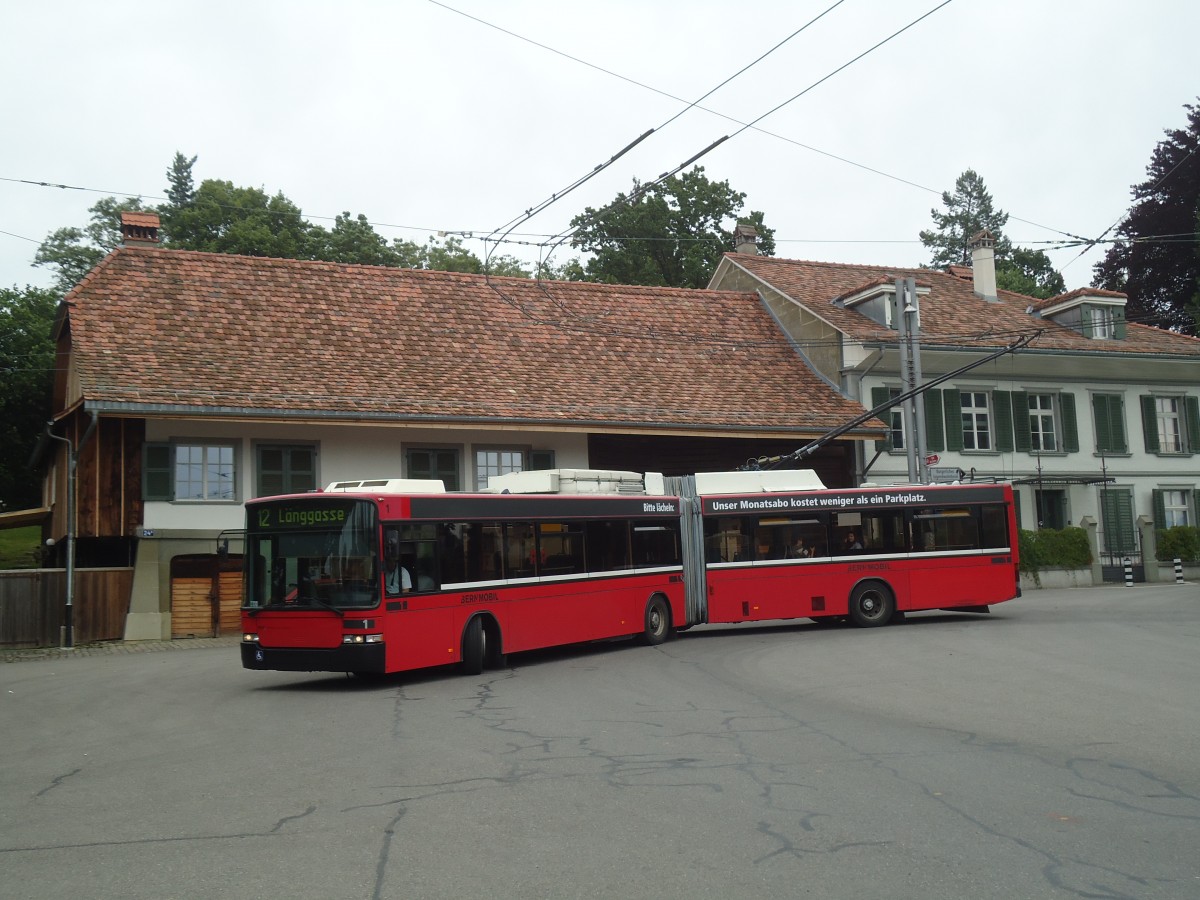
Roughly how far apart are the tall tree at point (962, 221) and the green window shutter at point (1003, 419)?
39490mm

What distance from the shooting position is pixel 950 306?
4019 centimetres

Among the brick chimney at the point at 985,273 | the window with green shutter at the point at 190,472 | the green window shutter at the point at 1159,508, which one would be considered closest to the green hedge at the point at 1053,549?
the green window shutter at the point at 1159,508

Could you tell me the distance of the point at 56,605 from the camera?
25.0 meters

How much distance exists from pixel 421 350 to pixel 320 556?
15175mm

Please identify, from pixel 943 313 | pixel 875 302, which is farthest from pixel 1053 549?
pixel 875 302

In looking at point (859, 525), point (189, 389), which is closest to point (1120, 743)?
point (859, 525)

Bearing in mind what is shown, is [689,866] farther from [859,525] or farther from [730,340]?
[730,340]

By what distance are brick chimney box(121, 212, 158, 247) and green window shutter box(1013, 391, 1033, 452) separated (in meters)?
26.0

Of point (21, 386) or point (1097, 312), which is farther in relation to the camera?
point (21, 386)

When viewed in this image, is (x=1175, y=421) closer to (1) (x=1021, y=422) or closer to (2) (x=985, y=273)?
(1) (x=1021, y=422)

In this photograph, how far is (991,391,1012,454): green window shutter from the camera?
38156 millimetres

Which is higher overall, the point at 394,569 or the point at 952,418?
the point at 952,418

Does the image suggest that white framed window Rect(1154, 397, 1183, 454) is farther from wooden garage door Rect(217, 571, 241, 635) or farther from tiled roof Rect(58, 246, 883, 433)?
wooden garage door Rect(217, 571, 241, 635)

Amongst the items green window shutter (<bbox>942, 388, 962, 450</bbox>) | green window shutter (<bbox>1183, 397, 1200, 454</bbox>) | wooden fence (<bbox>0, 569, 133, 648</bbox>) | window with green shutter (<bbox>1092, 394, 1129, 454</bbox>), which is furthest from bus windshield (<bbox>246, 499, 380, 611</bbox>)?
green window shutter (<bbox>1183, 397, 1200, 454</bbox>)
